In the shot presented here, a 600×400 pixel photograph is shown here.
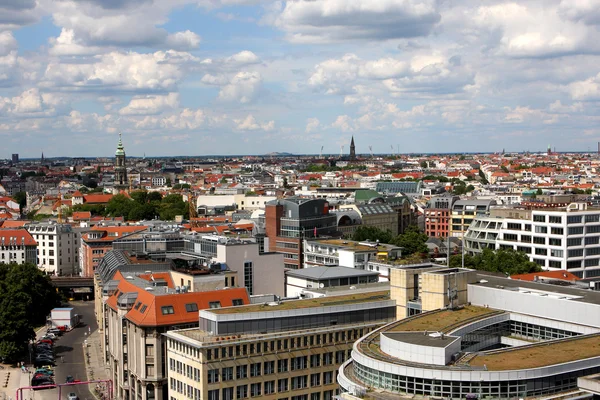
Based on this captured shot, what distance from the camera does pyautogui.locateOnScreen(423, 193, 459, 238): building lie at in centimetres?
18000

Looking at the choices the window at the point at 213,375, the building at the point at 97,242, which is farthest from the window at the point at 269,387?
the building at the point at 97,242

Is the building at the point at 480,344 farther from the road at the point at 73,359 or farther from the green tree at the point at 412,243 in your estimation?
the green tree at the point at 412,243

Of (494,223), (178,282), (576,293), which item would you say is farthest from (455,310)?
(494,223)

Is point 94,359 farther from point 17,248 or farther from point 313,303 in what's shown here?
point 17,248

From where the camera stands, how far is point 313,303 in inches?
2884

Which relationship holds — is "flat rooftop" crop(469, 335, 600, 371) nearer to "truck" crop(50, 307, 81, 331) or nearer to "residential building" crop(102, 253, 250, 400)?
"residential building" crop(102, 253, 250, 400)

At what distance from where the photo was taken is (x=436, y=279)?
66.4m

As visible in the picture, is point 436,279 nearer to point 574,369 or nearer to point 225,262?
point 574,369

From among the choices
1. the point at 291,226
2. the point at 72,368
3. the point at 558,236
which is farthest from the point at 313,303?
the point at 291,226

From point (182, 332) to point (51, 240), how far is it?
350 feet

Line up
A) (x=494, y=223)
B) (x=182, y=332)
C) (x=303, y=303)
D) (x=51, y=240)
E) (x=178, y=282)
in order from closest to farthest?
(x=182, y=332)
(x=303, y=303)
(x=178, y=282)
(x=494, y=223)
(x=51, y=240)

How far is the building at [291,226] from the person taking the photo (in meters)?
134

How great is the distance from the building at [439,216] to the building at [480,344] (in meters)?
109

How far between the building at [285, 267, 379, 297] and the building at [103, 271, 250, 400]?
12192 millimetres
